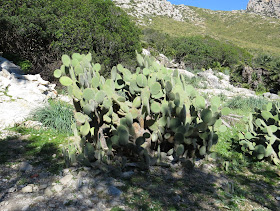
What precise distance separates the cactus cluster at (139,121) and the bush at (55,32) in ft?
14.8

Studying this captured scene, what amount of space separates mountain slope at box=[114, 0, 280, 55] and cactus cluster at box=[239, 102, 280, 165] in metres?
38.0

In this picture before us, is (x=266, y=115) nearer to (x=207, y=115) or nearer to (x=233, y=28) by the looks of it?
(x=207, y=115)

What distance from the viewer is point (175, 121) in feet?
9.05

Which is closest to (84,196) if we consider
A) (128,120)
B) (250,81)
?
(128,120)

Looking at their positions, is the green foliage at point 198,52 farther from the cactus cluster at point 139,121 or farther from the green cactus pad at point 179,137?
the green cactus pad at point 179,137

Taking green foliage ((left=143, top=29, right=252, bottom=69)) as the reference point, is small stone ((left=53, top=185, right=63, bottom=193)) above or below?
below

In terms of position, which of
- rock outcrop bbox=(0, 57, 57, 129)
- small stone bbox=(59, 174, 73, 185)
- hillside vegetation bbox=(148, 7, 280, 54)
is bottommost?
small stone bbox=(59, 174, 73, 185)

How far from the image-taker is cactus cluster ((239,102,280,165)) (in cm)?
309

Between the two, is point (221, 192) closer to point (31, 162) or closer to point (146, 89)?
point (146, 89)

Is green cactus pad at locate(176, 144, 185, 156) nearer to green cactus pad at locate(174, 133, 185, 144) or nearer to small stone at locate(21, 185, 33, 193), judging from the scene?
green cactus pad at locate(174, 133, 185, 144)

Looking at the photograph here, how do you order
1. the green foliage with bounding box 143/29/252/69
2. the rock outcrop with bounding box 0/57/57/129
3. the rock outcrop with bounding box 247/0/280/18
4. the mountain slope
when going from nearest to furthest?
the rock outcrop with bounding box 0/57/57/129 < the green foliage with bounding box 143/29/252/69 < the mountain slope < the rock outcrop with bounding box 247/0/280/18

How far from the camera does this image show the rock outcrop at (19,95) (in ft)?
14.1

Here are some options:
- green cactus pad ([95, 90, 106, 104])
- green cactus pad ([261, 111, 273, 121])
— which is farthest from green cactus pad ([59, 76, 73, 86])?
green cactus pad ([261, 111, 273, 121])

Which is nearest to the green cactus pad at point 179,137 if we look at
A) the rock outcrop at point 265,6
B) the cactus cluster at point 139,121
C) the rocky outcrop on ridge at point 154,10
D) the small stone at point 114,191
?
the cactus cluster at point 139,121
